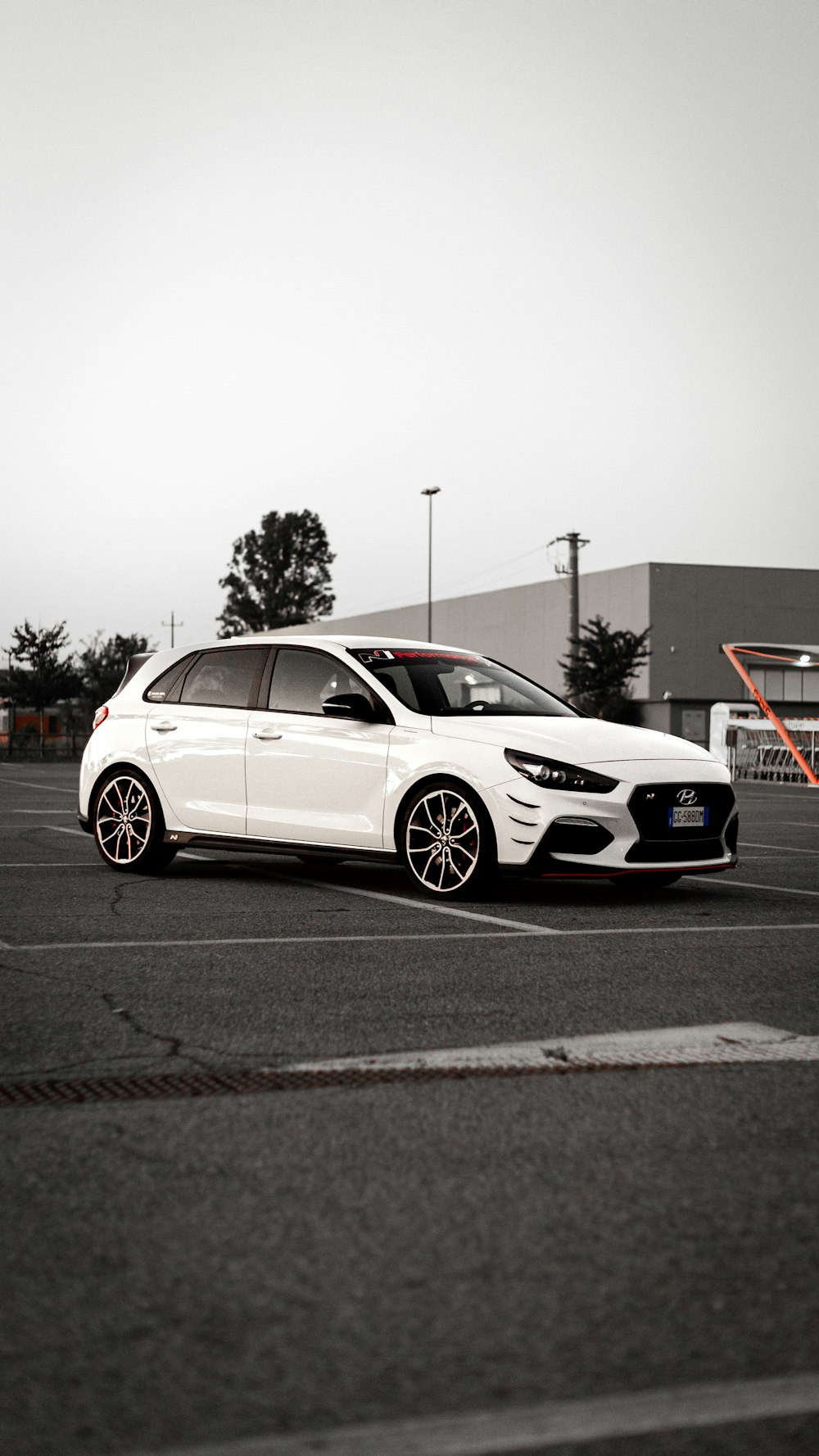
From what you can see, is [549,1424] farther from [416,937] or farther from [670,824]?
[670,824]

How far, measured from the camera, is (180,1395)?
244 cm

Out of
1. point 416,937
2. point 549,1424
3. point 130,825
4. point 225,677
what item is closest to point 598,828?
point 416,937

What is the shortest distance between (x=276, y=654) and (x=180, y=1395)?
8.19m

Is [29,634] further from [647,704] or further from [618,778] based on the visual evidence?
[618,778]

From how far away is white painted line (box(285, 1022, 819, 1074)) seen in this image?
4711mm

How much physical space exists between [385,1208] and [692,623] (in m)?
56.8

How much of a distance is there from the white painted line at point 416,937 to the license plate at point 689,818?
3.30 ft

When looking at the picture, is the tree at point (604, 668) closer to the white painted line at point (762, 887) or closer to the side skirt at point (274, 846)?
the white painted line at point (762, 887)

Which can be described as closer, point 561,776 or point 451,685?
point 561,776

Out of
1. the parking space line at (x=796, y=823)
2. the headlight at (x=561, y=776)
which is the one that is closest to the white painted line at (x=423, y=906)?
the headlight at (x=561, y=776)

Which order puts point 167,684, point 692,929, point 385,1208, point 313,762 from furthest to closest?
point 167,684 < point 313,762 < point 692,929 < point 385,1208

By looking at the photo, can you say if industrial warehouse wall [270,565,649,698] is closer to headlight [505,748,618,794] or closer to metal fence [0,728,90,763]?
metal fence [0,728,90,763]

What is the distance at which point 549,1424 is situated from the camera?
7.71 feet

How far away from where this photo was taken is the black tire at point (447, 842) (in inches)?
353
